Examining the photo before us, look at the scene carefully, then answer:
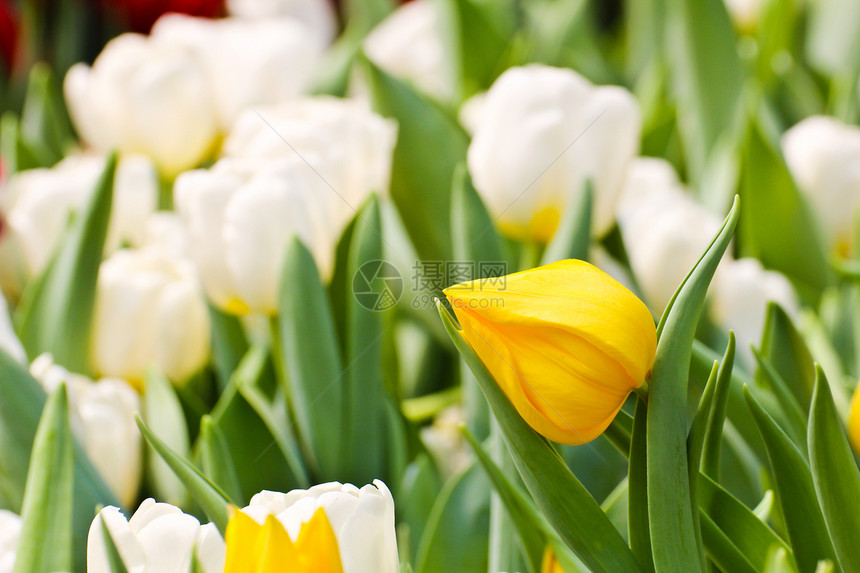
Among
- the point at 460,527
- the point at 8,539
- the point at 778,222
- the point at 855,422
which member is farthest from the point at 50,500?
the point at 778,222

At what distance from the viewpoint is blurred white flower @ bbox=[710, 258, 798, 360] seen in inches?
14.2

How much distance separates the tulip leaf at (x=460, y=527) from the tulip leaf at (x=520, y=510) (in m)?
0.07

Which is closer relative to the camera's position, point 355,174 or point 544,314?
point 544,314

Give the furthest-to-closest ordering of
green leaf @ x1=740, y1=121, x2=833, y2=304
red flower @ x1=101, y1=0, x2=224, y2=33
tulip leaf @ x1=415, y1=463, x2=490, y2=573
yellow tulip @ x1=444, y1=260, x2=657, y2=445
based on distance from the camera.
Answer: red flower @ x1=101, y1=0, x2=224, y2=33, green leaf @ x1=740, y1=121, x2=833, y2=304, tulip leaf @ x1=415, y1=463, x2=490, y2=573, yellow tulip @ x1=444, y1=260, x2=657, y2=445

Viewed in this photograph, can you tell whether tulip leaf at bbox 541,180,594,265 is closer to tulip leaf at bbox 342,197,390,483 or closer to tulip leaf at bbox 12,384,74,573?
tulip leaf at bbox 342,197,390,483

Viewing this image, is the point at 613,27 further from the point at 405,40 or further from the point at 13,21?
the point at 13,21

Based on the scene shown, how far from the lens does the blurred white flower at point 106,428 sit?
31 cm

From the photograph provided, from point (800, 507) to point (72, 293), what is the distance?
0.30 m

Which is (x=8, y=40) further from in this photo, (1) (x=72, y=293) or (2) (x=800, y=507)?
(2) (x=800, y=507)

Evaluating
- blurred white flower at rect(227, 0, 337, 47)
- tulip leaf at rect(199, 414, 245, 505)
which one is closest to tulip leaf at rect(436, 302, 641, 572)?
tulip leaf at rect(199, 414, 245, 505)

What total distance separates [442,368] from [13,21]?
23.4 inches

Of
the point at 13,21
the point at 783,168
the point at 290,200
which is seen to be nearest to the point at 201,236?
the point at 290,200

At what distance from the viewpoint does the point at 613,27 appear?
0.84 meters

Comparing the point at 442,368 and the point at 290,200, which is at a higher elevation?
the point at 290,200
